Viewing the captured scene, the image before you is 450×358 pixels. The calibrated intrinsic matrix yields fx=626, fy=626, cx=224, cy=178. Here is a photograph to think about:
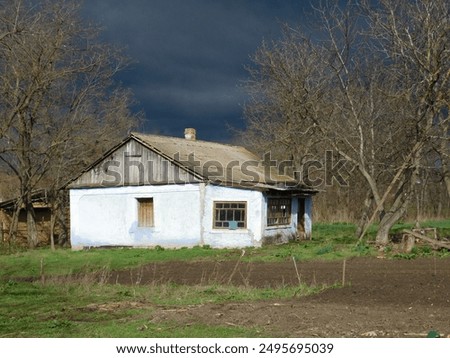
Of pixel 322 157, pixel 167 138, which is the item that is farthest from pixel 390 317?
pixel 322 157

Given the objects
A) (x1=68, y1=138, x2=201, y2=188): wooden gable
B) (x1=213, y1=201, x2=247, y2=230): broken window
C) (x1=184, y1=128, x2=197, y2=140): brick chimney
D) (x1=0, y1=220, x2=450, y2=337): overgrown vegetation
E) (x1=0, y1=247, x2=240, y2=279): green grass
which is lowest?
(x1=0, y1=247, x2=240, y2=279): green grass

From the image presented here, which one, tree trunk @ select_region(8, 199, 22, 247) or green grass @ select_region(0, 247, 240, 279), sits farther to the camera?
tree trunk @ select_region(8, 199, 22, 247)

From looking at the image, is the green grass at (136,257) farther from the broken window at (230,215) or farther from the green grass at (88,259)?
the broken window at (230,215)

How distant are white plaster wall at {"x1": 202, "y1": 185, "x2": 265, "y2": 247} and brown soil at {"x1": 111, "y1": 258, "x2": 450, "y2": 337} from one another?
7.79 meters

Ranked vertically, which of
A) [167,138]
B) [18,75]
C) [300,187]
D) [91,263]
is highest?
[18,75]

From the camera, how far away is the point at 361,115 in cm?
3016

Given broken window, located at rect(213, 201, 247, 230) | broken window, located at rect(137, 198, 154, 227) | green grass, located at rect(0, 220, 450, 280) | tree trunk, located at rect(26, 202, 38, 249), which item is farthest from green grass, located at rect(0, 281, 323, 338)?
tree trunk, located at rect(26, 202, 38, 249)

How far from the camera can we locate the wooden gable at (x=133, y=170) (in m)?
29.5

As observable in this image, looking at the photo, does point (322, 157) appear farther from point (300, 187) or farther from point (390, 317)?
point (390, 317)

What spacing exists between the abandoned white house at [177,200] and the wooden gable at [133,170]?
0.05 m

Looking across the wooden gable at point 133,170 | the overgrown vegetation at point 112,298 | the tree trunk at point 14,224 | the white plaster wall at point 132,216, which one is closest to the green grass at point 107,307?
the overgrown vegetation at point 112,298

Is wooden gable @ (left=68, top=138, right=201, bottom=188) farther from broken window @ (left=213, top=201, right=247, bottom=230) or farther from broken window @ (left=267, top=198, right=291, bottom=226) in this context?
broken window @ (left=267, top=198, right=291, bottom=226)

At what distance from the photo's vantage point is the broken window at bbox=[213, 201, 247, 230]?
28219mm

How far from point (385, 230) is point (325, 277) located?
31.0 ft
